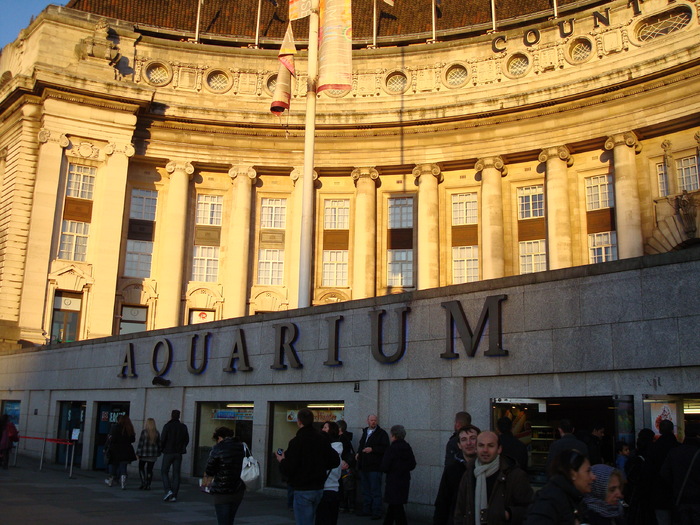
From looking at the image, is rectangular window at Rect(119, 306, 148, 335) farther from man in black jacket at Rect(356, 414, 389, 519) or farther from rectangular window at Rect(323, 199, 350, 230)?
man in black jacket at Rect(356, 414, 389, 519)

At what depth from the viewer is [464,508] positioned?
20.5 feet

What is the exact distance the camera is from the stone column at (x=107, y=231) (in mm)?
37219

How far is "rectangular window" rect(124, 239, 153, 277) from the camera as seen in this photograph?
131ft

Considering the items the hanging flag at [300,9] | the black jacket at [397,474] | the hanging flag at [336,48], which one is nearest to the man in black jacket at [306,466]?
the black jacket at [397,474]

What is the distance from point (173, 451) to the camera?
634 inches

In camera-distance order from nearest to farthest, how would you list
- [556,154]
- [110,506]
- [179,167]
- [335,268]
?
[110,506] → [556,154] → [335,268] → [179,167]

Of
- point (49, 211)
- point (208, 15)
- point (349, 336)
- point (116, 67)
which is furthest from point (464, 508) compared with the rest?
point (208, 15)

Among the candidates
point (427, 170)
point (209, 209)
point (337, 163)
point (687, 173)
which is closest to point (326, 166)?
point (337, 163)

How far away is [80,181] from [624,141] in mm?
27416

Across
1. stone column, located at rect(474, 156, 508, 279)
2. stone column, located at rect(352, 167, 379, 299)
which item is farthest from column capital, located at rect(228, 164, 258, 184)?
stone column, located at rect(474, 156, 508, 279)

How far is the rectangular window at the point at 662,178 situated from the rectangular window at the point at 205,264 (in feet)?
75.7

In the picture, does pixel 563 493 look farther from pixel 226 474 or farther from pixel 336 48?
pixel 336 48

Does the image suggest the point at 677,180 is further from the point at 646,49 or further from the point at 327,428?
the point at 327,428

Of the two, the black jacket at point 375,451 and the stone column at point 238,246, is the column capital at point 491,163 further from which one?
the black jacket at point 375,451
